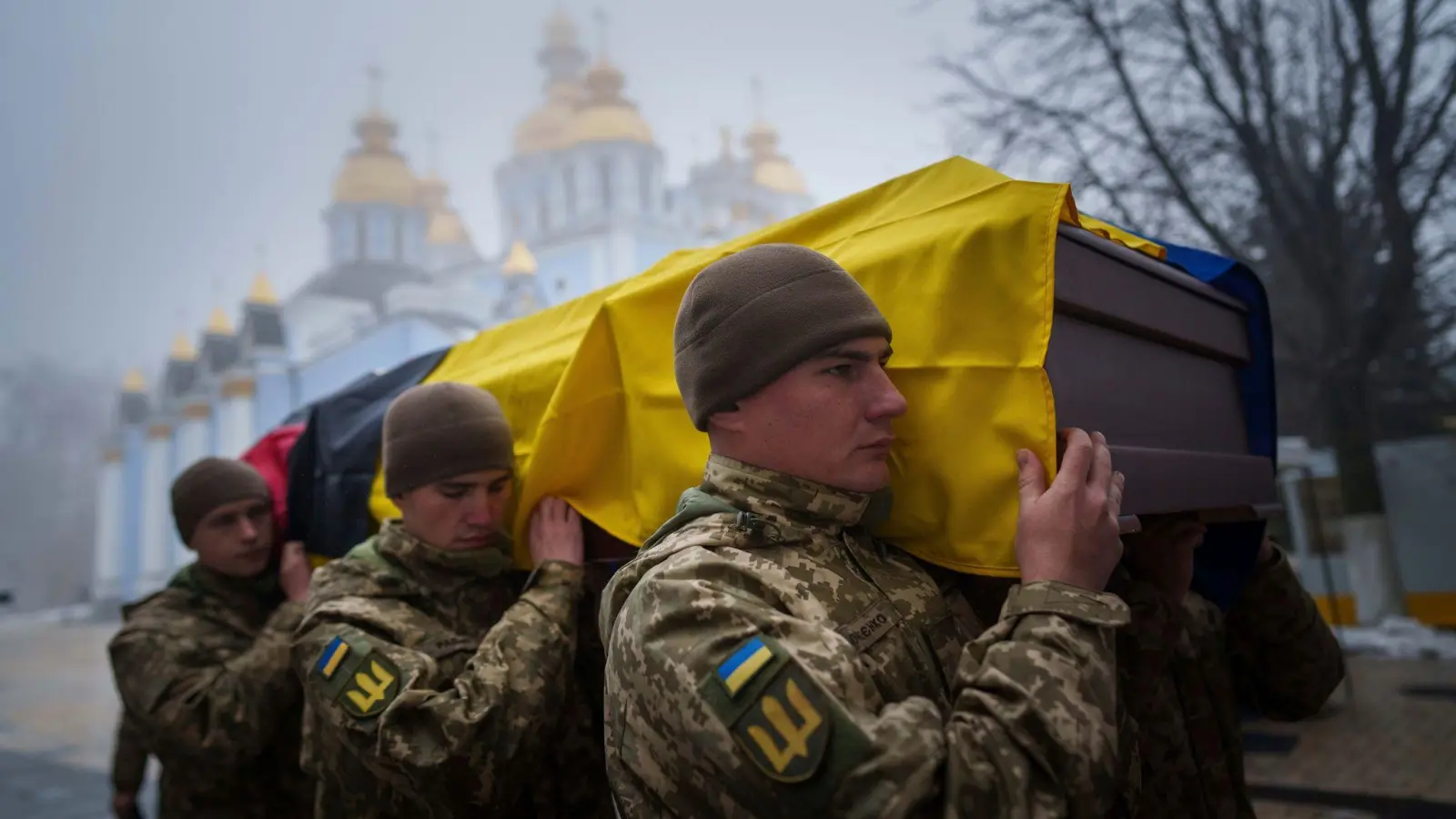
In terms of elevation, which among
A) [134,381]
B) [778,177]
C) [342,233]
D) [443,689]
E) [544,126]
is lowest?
[443,689]

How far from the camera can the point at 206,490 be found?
281 centimetres

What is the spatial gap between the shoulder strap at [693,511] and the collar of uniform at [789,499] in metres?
0.02

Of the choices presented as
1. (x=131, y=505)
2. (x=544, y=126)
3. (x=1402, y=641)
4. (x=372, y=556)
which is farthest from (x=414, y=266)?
(x=372, y=556)

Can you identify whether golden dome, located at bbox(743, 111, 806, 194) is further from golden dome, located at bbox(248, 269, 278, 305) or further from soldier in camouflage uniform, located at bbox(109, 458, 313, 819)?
soldier in camouflage uniform, located at bbox(109, 458, 313, 819)

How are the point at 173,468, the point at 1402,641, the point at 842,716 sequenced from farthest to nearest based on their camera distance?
the point at 173,468 < the point at 1402,641 < the point at 842,716

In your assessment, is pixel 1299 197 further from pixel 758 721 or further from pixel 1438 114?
pixel 758 721

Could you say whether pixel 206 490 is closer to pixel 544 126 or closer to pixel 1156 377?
pixel 1156 377

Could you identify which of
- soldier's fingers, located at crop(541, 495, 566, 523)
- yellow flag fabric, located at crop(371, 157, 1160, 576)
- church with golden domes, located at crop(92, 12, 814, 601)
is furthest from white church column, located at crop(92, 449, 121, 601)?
yellow flag fabric, located at crop(371, 157, 1160, 576)

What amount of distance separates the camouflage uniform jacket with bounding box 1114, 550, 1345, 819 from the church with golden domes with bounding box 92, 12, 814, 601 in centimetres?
1815

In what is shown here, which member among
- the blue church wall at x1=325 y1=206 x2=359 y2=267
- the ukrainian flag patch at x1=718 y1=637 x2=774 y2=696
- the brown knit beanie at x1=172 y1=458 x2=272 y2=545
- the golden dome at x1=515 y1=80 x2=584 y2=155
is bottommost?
the ukrainian flag patch at x1=718 y1=637 x2=774 y2=696

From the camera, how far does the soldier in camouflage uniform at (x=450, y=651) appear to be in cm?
172

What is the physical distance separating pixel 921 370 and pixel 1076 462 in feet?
0.93

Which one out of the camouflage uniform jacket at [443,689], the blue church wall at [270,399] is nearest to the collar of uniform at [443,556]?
the camouflage uniform jacket at [443,689]

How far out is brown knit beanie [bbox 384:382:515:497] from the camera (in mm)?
2053
